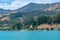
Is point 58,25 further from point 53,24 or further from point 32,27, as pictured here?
point 32,27

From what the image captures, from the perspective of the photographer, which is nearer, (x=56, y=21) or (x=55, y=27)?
(x=55, y=27)

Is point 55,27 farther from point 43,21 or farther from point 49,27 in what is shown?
point 43,21

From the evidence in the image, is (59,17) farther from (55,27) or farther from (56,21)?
(55,27)

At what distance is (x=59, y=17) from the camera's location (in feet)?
Result: 541


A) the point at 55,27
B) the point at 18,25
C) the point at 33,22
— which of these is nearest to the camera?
the point at 55,27

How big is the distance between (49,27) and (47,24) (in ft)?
23.7

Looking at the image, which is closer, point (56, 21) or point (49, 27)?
point (49, 27)

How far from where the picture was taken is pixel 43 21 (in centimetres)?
16250

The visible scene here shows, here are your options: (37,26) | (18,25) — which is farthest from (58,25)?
(18,25)

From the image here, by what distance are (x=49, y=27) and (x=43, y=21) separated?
12059 mm

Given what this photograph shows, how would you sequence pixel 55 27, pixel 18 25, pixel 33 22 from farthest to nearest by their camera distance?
pixel 18 25 < pixel 33 22 < pixel 55 27

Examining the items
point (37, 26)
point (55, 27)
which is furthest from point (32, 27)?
point (55, 27)

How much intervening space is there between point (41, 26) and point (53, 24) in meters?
7.67

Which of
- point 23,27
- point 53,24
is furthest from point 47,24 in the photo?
point 23,27
